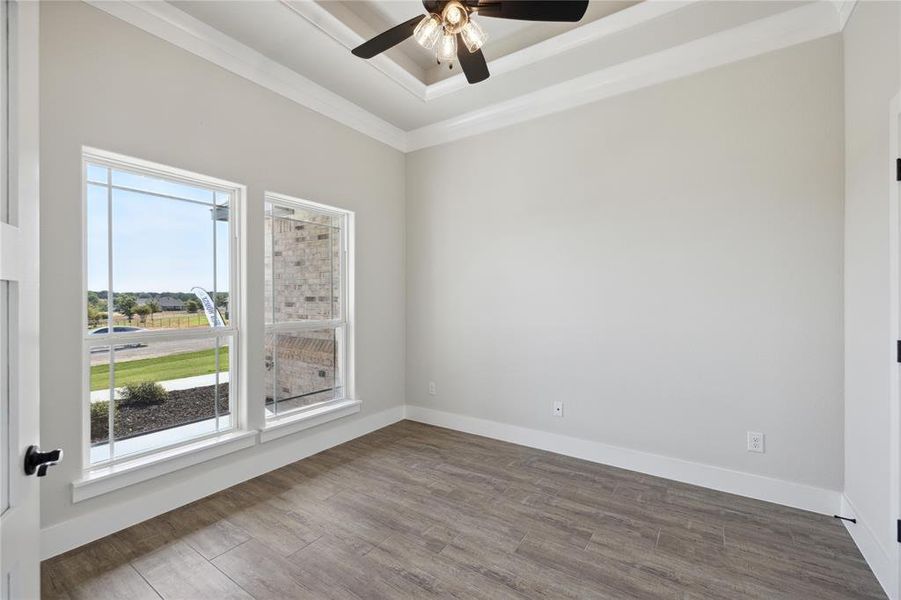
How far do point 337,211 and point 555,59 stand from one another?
2.20 meters

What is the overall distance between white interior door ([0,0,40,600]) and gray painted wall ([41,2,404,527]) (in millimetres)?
1290

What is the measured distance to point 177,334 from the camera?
104 inches

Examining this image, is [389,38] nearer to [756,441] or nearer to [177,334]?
[177,334]

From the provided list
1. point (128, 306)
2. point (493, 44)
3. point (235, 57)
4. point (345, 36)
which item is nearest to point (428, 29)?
point (345, 36)

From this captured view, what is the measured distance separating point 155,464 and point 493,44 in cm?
383

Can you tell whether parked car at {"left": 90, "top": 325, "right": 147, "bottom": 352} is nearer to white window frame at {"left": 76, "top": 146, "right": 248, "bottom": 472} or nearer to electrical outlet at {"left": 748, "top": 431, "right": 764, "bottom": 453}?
white window frame at {"left": 76, "top": 146, "right": 248, "bottom": 472}

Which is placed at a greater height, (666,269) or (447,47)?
(447,47)

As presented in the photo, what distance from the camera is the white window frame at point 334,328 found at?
3199 mm

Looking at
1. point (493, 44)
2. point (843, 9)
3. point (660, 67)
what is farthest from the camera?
point (493, 44)

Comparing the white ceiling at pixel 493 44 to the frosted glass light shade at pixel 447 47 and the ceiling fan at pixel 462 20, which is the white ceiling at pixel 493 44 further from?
the frosted glass light shade at pixel 447 47

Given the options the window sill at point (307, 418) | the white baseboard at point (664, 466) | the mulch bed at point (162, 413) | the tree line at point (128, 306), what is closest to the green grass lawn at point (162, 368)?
the mulch bed at point (162, 413)

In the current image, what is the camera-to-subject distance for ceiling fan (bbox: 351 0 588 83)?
1834mm

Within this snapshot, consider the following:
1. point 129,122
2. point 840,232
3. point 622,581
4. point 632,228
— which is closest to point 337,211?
point 129,122

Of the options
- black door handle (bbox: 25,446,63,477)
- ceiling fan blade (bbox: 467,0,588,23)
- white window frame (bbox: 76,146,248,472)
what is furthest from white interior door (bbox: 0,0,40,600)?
ceiling fan blade (bbox: 467,0,588,23)
